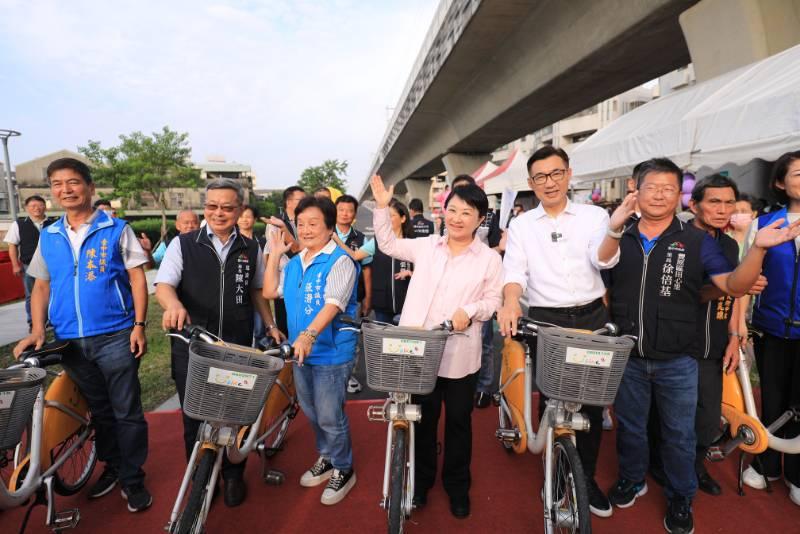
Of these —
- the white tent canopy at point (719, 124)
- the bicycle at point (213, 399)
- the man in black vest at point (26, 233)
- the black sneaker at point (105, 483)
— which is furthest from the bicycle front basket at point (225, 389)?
the man in black vest at point (26, 233)

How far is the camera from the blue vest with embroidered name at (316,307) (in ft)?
9.27

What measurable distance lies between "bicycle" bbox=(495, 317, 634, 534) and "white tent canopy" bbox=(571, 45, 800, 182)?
301 cm

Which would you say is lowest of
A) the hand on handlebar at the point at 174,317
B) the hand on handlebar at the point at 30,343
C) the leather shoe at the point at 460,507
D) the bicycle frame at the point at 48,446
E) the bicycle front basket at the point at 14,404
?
the leather shoe at the point at 460,507

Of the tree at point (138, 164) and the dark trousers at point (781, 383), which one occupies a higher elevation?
the tree at point (138, 164)

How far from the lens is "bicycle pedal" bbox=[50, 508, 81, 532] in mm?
2650

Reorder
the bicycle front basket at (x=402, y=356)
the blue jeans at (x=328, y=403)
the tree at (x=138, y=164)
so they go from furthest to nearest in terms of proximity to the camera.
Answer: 1. the tree at (x=138, y=164)
2. the blue jeans at (x=328, y=403)
3. the bicycle front basket at (x=402, y=356)

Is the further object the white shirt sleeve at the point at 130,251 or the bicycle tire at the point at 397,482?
the white shirt sleeve at the point at 130,251

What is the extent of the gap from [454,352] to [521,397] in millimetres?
761

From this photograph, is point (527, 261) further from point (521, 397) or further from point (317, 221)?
point (317, 221)

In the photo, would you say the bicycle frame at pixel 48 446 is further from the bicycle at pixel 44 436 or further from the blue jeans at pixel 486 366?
the blue jeans at pixel 486 366

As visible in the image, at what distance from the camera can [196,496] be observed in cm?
216

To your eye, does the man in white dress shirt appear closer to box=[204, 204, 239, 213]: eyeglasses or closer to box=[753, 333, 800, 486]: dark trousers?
box=[753, 333, 800, 486]: dark trousers

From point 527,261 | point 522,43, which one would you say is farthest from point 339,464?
point 522,43

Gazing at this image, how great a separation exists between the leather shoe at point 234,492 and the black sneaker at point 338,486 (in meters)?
0.55
